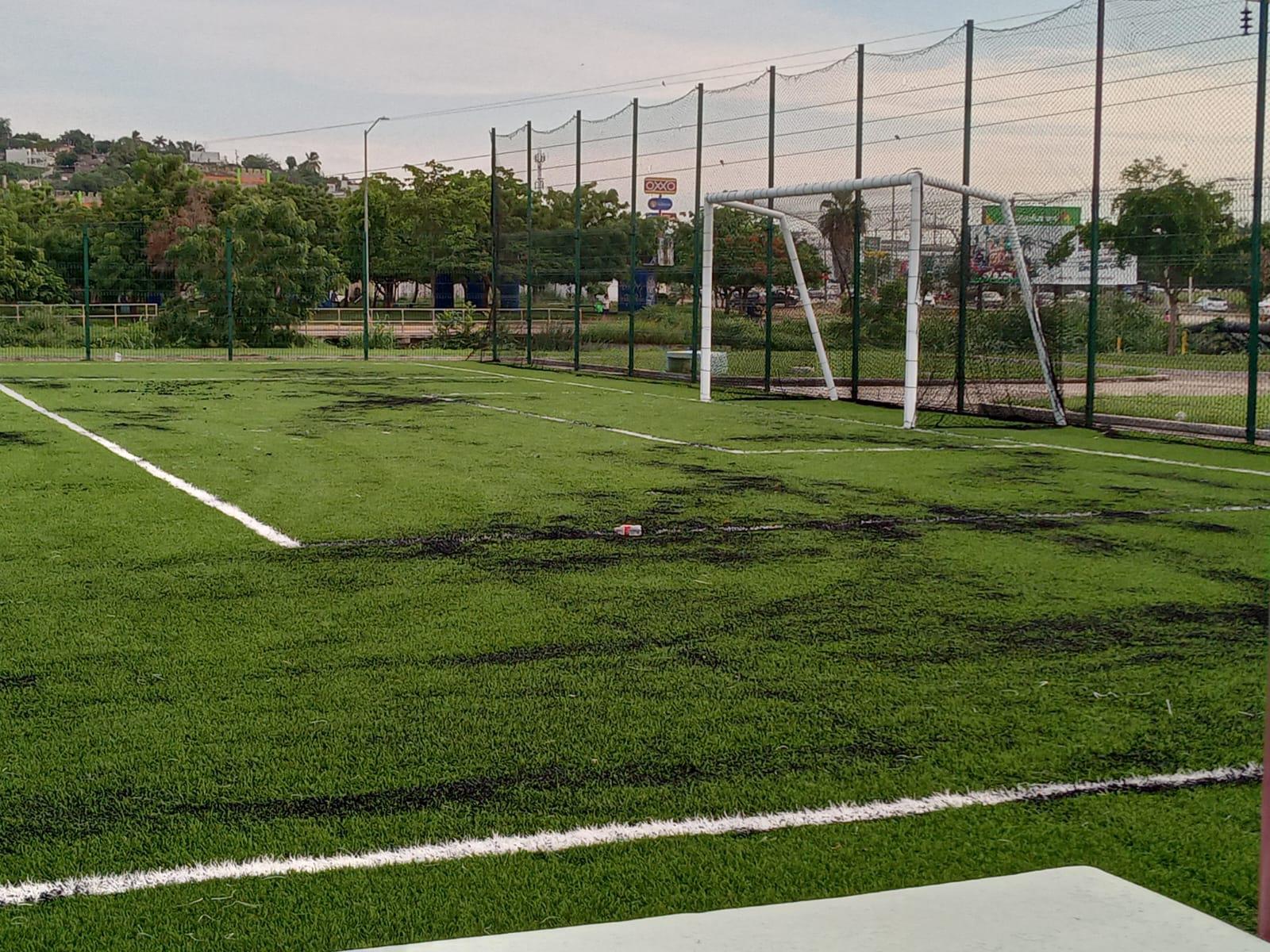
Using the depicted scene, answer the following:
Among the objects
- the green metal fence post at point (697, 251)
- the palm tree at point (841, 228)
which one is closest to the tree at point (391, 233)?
the green metal fence post at point (697, 251)

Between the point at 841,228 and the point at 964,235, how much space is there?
232 cm

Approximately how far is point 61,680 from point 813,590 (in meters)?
3.01

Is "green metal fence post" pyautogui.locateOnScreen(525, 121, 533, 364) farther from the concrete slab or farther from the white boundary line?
the concrete slab

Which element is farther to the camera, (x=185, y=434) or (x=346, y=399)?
(x=346, y=399)

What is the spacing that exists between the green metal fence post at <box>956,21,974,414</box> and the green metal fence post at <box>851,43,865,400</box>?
5.60 feet

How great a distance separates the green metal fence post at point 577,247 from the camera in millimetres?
23922

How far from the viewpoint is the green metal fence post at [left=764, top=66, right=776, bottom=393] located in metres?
18.7

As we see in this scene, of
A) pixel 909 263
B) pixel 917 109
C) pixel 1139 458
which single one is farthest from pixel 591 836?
pixel 917 109

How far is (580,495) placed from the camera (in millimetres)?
8641

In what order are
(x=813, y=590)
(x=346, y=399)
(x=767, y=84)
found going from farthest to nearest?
(x=767, y=84)
(x=346, y=399)
(x=813, y=590)

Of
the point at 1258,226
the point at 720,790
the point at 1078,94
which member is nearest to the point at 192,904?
the point at 720,790

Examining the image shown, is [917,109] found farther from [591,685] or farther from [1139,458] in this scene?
[591,685]

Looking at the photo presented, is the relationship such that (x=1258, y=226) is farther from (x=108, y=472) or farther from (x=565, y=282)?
(x=565, y=282)

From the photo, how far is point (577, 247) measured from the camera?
24.4m
